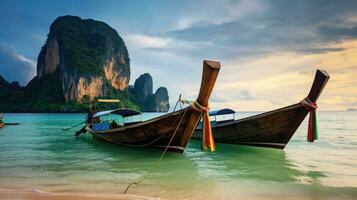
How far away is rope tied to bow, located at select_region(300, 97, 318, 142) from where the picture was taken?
27.6 ft

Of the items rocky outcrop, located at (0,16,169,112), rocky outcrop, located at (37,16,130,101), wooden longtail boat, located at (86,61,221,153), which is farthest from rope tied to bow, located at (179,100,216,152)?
rocky outcrop, located at (37,16,130,101)

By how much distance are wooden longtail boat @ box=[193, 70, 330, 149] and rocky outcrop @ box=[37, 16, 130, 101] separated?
90173mm

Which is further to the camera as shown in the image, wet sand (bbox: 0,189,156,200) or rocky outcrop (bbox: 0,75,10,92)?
rocky outcrop (bbox: 0,75,10,92)

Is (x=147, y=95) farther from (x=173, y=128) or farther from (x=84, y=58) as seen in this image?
(x=173, y=128)

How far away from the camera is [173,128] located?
8469mm

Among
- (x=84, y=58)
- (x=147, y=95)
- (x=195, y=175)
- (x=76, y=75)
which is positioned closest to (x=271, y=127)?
(x=195, y=175)

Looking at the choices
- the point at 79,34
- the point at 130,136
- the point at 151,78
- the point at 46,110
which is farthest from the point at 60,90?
the point at 130,136

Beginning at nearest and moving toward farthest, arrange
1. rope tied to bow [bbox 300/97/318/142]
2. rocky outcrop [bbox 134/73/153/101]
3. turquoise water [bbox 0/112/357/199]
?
turquoise water [bbox 0/112/357/199]
rope tied to bow [bbox 300/97/318/142]
rocky outcrop [bbox 134/73/153/101]

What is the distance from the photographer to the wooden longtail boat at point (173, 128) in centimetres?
662

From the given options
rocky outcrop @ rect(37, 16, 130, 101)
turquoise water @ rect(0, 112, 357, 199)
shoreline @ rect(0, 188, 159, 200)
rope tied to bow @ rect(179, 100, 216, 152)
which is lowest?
turquoise water @ rect(0, 112, 357, 199)

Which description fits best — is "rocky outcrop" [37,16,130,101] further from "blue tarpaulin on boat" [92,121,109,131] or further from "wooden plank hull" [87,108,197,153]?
"wooden plank hull" [87,108,197,153]

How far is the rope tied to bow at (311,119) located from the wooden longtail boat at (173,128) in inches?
145

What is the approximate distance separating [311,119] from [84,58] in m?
103

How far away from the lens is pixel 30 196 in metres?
4.81
